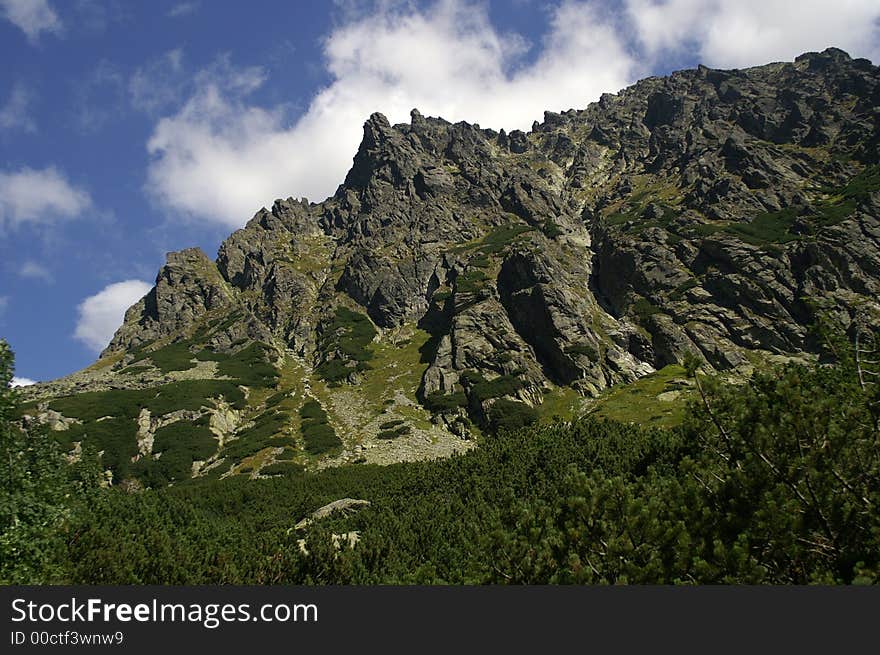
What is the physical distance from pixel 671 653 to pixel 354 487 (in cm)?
5870

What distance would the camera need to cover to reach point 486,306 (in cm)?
12519

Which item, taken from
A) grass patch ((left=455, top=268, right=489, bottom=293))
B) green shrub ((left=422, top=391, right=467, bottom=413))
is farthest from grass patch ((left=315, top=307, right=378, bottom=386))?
grass patch ((left=455, top=268, right=489, bottom=293))

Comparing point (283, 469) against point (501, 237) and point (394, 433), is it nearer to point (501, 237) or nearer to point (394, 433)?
point (394, 433)

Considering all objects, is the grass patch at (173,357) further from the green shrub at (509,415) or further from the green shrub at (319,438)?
the green shrub at (509,415)

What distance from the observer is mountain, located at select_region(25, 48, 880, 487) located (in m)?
90.4

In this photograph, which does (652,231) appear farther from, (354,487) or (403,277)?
(354,487)

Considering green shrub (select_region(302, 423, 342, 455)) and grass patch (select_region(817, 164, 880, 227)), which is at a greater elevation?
grass patch (select_region(817, 164, 880, 227))

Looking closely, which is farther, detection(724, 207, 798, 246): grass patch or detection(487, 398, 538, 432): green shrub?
detection(724, 207, 798, 246): grass patch

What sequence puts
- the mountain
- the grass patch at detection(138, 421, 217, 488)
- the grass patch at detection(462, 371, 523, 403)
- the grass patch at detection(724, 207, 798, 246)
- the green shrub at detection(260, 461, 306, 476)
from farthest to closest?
the grass patch at detection(724, 207, 798, 246)
the grass patch at detection(462, 371, 523, 403)
the mountain
the grass patch at detection(138, 421, 217, 488)
the green shrub at detection(260, 461, 306, 476)

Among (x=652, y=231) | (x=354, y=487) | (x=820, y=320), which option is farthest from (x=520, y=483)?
(x=652, y=231)

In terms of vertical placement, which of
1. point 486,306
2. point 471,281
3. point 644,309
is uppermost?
point 471,281

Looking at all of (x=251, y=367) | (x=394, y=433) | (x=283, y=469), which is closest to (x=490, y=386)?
(x=394, y=433)

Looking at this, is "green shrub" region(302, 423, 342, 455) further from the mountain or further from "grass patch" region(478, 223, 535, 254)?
"grass patch" region(478, 223, 535, 254)

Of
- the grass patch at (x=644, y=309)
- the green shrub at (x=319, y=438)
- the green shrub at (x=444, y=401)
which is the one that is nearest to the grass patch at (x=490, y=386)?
the green shrub at (x=444, y=401)
